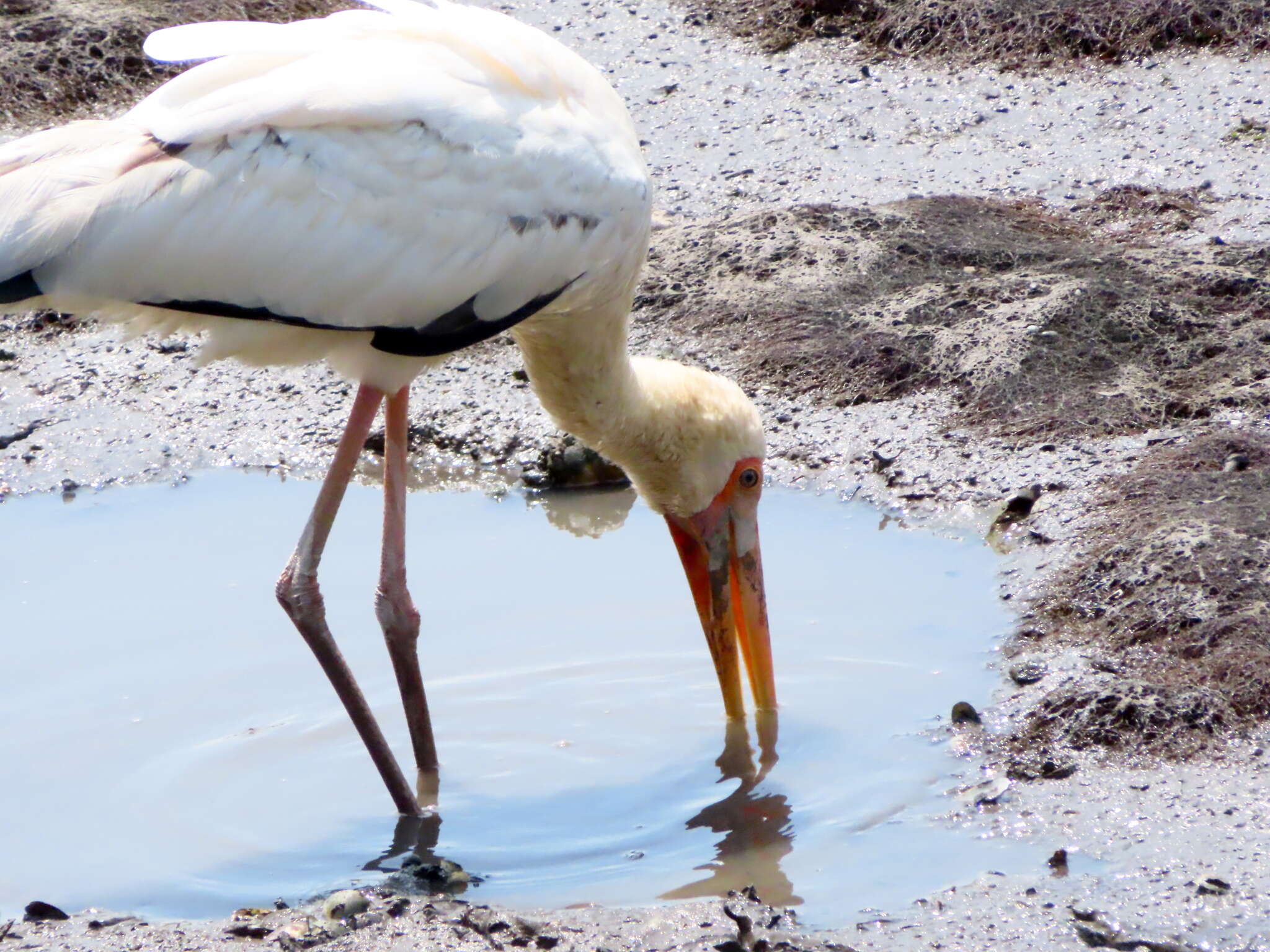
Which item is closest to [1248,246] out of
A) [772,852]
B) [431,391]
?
[431,391]

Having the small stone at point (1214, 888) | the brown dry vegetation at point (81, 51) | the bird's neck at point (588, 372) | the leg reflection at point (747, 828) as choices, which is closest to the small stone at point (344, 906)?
the leg reflection at point (747, 828)

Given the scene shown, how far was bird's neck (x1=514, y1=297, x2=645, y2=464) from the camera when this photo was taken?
4.20 meters

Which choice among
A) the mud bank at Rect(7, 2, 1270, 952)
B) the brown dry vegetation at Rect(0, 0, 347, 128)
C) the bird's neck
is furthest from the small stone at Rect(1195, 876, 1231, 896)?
the brown dry vegetation at Rect(0, 0, 347, 128)

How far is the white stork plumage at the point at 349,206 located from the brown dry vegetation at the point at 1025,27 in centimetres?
577

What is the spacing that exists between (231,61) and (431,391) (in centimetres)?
280

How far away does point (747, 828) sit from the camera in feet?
13.2

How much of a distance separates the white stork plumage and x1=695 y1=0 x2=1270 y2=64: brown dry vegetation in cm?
577

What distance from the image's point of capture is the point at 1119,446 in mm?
5578

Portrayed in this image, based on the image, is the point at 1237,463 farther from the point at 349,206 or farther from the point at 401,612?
the point at 349,206

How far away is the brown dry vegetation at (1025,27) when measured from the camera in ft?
29.7

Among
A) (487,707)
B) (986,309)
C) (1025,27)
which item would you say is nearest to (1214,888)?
(487,707)

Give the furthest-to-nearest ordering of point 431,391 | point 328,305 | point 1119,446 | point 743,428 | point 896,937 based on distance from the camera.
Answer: point 431,391 → point 1119,446 → point 743,428 → point 328,305 → point 896,937

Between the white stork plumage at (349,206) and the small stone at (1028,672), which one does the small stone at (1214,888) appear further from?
the white stork plumage at (349,206)

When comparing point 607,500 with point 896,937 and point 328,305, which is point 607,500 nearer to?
point 328,305
